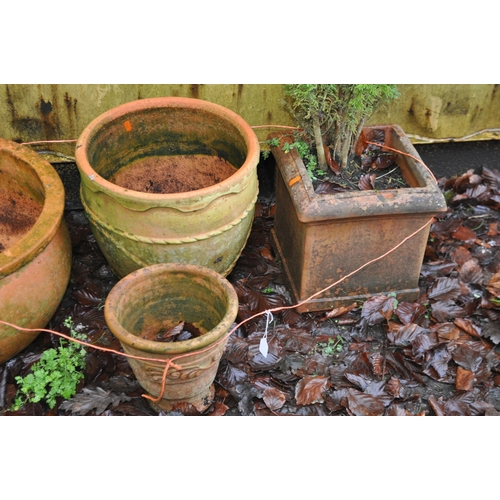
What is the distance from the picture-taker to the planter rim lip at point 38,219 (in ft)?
8.11

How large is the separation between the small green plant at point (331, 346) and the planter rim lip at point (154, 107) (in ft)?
3.07

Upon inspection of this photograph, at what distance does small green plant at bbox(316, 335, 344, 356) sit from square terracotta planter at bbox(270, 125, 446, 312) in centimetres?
20

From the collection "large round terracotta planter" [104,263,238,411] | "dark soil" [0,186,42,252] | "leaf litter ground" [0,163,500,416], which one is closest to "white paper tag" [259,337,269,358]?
"leaf litter ground" [0,163,500,416]

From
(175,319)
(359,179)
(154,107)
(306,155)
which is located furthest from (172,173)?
(359,179)

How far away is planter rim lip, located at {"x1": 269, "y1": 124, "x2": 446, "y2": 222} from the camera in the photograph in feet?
8.93

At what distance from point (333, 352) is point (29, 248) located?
4.94 feet

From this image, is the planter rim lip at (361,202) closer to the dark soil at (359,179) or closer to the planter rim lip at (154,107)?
the dark soil at (359,179)

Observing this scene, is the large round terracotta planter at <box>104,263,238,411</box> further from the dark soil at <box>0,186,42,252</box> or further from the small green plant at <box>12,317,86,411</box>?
the dark soil at <box>0,186,42,252</box>

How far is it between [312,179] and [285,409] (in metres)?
1.14

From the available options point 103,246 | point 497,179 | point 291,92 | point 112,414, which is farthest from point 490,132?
point 112,414

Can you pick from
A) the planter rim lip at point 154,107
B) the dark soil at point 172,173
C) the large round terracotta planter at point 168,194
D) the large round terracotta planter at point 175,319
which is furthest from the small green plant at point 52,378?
the dark soil at point 172,173

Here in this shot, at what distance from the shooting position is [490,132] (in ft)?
12.9

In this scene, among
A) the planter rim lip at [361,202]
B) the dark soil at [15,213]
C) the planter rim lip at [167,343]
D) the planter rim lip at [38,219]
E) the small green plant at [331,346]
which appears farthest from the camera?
the dark soil at [15,213]

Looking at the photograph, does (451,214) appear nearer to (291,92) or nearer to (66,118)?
(291,92)
